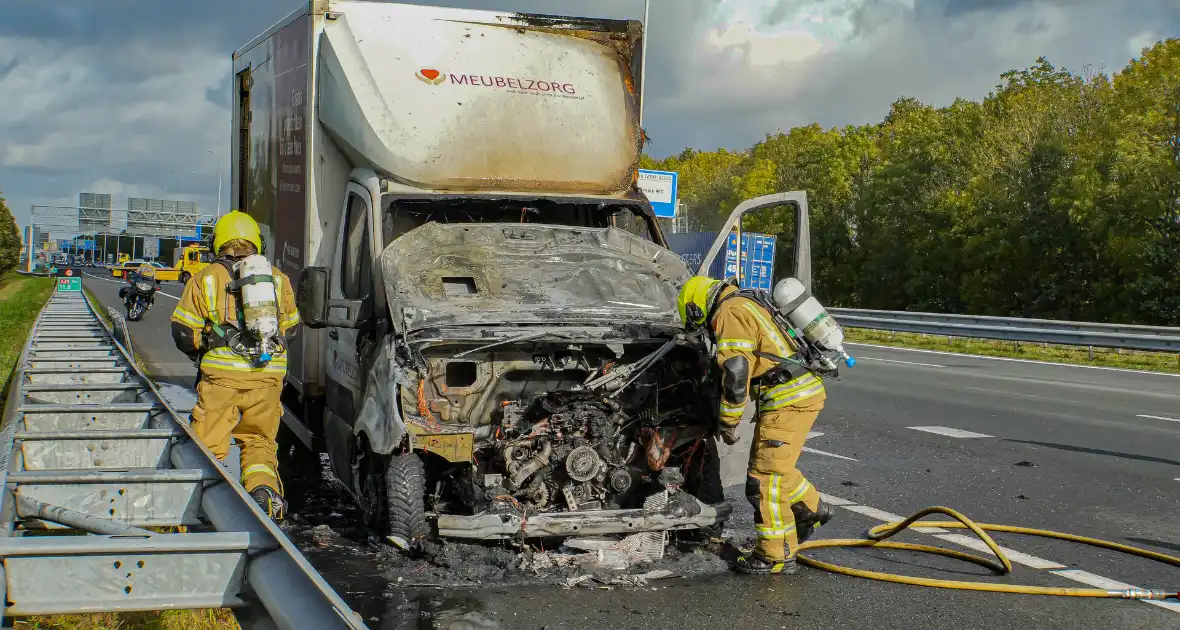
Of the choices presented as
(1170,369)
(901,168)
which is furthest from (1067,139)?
(1170,369)

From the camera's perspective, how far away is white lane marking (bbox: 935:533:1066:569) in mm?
6492

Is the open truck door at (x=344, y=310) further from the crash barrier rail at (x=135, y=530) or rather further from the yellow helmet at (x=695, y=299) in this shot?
the yellow helmet at (x=695, y=299)

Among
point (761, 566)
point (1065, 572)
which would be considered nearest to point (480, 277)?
point (761, 566)

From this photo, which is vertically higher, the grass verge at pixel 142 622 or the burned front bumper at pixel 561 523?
the burned front bumper at pixel 561 523

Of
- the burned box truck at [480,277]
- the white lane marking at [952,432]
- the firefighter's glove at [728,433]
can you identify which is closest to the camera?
the burned box truck at [480,277]

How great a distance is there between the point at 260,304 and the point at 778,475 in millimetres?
3032

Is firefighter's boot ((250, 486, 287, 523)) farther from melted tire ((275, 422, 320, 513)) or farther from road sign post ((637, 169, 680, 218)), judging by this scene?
road sign post ((637, 169, 680, 218))

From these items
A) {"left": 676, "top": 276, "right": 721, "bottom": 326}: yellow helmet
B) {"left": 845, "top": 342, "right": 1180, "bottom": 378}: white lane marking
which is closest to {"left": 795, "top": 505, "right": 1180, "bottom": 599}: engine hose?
{"left": 676, "top": 276, "right": 721, "bottom": 326}: yellow helmet

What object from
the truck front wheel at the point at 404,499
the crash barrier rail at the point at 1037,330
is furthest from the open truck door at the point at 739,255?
the crash barrier rail at the point at 1037,330

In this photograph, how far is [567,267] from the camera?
7.37 metres

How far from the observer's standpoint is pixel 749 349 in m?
6.39

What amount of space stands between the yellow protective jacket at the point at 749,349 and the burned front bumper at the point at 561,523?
2.15 ft

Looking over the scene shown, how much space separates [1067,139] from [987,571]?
37493 mm

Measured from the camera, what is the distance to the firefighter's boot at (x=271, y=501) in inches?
257
